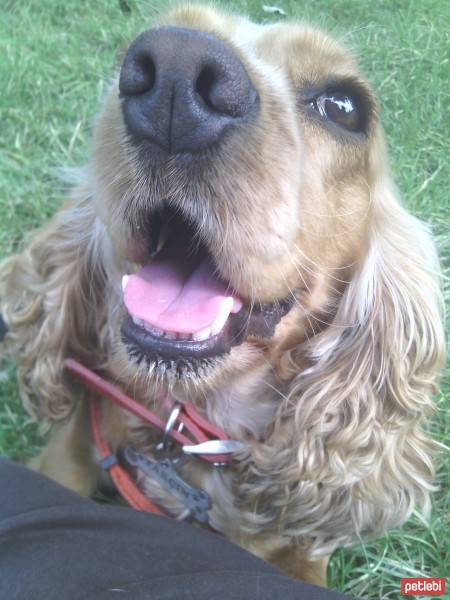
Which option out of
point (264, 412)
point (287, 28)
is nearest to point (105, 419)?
point (264, 412)

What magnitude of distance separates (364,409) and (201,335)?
57cm

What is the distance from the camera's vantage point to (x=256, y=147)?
1216 mm

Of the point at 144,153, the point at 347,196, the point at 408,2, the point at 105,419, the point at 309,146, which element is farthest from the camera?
the point at 408,2

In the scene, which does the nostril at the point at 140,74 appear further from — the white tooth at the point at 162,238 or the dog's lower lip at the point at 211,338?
the dog's lower lip at the point at 211,338

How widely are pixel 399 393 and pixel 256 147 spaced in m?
0.79

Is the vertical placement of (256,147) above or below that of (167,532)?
above

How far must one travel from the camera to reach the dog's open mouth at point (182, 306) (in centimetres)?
133

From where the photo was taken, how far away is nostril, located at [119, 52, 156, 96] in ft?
3.62

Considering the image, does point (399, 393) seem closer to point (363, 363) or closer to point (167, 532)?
point (363, 363)

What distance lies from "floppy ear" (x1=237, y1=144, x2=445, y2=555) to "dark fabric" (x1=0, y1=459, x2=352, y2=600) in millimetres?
379

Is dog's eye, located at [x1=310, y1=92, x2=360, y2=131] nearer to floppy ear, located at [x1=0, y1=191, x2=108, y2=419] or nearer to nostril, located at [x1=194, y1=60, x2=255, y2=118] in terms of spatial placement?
nostril, located at [x1=194, y1=60, x2=255, y2=118]

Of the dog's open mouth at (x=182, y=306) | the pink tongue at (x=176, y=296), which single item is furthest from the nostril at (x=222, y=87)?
the pink tongue at (x=176, y=296)

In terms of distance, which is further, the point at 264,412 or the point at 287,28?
the point at 264,412

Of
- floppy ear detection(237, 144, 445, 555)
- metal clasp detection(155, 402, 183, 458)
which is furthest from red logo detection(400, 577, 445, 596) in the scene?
metal clasp detection(155, 402, 183, 458)
